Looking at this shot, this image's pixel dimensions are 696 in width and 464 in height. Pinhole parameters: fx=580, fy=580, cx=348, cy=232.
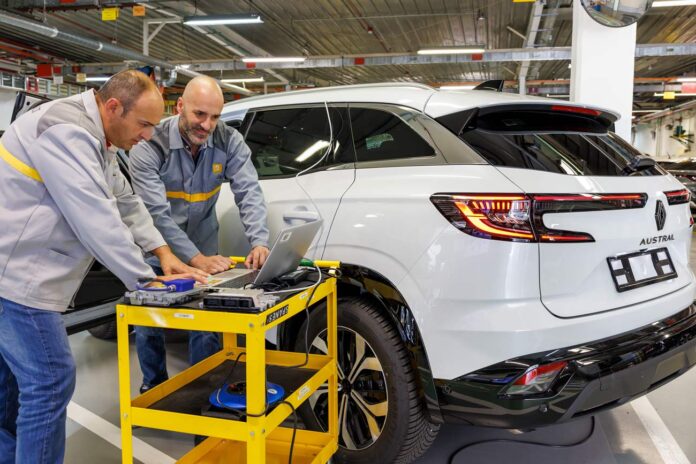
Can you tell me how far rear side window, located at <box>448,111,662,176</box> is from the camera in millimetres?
2078

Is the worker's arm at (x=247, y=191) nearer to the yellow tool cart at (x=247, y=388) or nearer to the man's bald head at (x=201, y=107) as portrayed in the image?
the man's bald head at (x=201, y=107)

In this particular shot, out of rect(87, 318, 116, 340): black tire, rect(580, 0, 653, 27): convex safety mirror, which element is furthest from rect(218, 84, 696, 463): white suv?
rect(580, 0, 653, 27): convex safety mirror

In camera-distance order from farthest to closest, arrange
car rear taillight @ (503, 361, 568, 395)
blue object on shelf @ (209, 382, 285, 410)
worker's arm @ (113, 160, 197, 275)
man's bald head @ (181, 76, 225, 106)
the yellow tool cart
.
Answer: man's bald head @ (181, 76, 225, 106) < worker's arm @ (113, 160, 197, 275) < car rear taillight @ (503, 361, 568, 395) < blue object on shelf @ (209, 382, 285, 410) < the yellow tool cart

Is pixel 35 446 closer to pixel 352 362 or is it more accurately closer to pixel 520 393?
pixel 352 362

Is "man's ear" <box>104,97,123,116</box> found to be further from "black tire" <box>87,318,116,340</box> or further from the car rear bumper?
"black tire" <box>87,318,116,340</box>

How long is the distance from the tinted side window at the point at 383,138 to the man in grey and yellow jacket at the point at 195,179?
1.74 feet

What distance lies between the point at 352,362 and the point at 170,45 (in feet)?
47.2

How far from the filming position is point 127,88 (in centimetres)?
183

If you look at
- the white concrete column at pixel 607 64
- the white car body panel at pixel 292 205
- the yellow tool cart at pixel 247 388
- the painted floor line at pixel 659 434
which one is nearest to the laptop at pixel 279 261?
the yellow tool cart at pixel 247 388

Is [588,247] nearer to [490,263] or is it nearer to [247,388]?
[490,263]

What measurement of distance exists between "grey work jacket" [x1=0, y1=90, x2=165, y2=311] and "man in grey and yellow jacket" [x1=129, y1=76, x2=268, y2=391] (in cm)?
63

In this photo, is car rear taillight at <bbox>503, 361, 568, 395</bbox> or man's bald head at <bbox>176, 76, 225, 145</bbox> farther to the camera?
man's bald head at <bbox>176, 76, 225, 145</bbox>

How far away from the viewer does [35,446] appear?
1.82m

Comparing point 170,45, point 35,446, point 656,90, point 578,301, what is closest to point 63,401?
point 35,446
